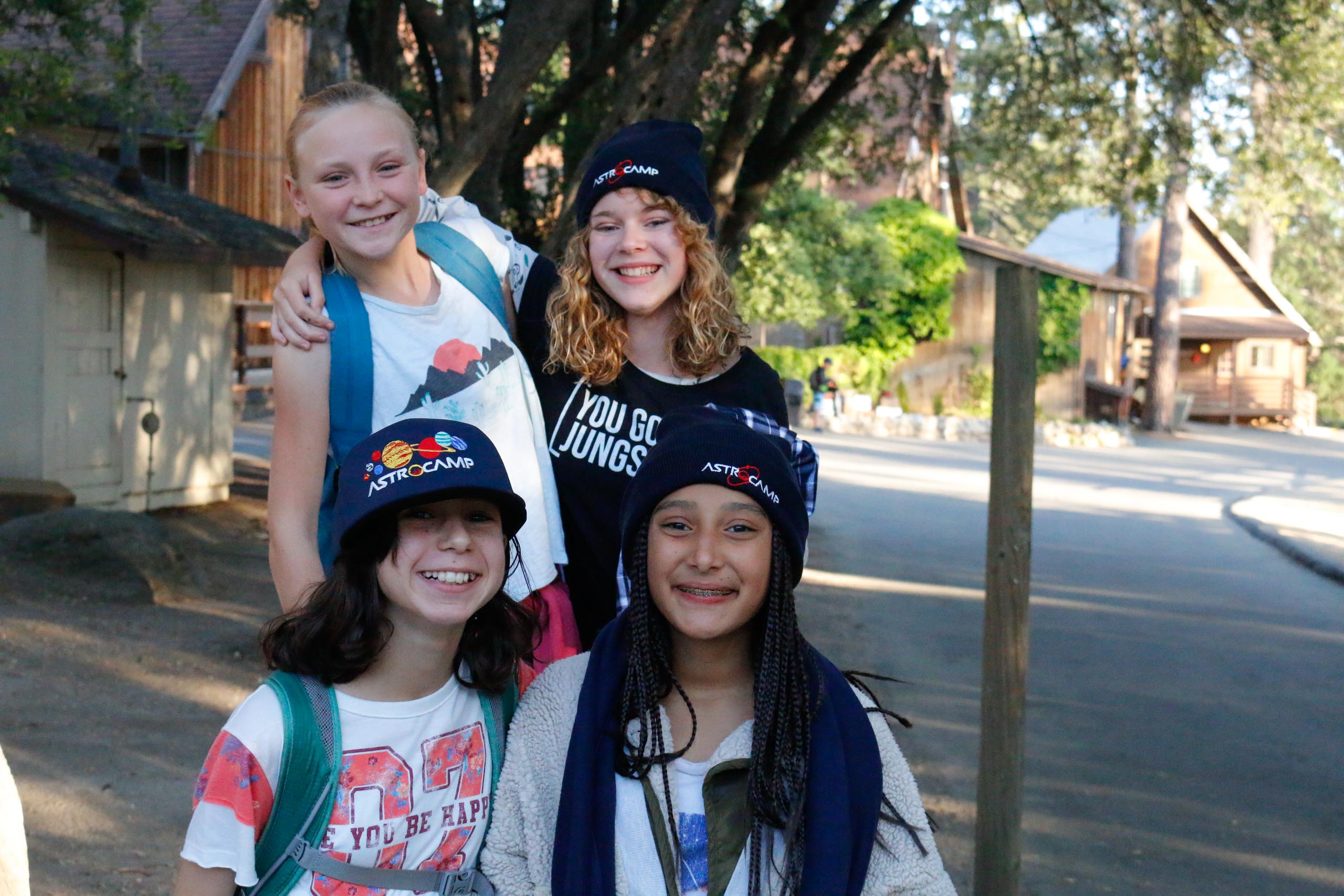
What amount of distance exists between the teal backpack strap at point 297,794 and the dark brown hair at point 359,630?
8 centimetres

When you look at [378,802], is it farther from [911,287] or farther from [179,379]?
[911,287]

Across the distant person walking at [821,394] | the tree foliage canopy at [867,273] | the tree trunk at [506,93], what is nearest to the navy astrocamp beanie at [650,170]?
the tree trunk at [506,93]

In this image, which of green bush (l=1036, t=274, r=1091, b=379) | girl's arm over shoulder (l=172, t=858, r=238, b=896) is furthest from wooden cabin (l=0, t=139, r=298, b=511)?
green bush (l=1036, t=274, r=1091, b=379)

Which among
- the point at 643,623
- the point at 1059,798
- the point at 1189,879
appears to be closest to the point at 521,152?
the point at 1059,798

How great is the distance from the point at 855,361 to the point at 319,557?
31692mm

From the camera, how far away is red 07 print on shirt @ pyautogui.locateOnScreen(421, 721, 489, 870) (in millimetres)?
2379

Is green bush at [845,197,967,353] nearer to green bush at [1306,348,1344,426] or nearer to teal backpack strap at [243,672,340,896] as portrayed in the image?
green bush at [1306,348,1344,426]

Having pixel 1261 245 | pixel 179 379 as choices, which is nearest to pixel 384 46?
pixel 179 379

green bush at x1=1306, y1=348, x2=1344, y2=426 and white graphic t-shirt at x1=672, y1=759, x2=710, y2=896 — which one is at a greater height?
green bush at x1=1306, y1=348, x2=1344, y2=426

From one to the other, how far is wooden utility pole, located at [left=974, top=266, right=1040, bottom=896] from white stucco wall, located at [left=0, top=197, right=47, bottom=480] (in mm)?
10308

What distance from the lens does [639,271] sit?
113 inches

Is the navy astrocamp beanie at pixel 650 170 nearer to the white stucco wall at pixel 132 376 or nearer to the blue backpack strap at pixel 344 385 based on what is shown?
the blue backpack strap at pixel 344 385

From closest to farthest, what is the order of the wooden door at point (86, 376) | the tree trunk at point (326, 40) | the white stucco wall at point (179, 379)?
the tree trunk at point (326, 40) < the wooden door at point (86, 376) < the white stucco wall at point (179, 379)

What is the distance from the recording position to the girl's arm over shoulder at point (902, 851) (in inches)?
90.9
